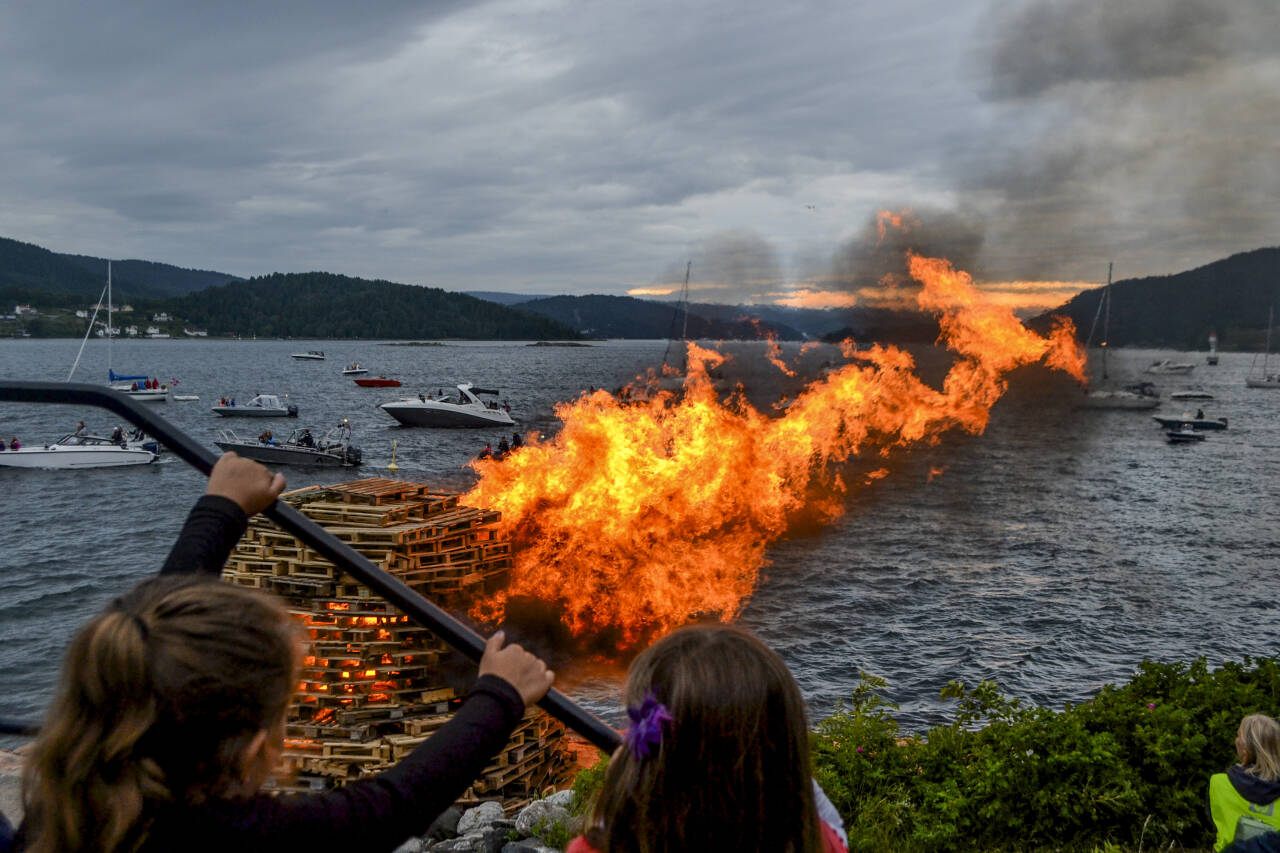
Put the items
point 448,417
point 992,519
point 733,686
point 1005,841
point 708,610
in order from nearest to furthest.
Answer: point 733,686, point 1005,841, point 708,610, point 992,519, point 448,417

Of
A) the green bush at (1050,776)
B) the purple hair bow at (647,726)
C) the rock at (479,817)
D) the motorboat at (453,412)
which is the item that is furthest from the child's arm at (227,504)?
the motorboat at (453,412)

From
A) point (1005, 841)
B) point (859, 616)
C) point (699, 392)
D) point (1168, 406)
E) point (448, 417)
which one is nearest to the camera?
point (1005, 841)

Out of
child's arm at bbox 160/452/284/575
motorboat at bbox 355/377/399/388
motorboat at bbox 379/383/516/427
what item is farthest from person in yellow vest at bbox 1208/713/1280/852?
motorboat at bbox 355/377/399/388

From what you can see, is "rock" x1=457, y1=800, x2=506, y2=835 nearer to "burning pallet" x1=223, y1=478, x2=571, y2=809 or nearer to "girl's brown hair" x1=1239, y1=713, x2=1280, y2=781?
"burning pallet" x1=223, y1=478, x2=571, y2=809

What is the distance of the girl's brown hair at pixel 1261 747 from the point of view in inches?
211

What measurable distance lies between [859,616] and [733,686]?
21821mm

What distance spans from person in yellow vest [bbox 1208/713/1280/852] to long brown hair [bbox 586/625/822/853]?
5068 millimetres

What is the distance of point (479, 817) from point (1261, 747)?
730 cm

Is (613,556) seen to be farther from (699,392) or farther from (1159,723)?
(1159,723)

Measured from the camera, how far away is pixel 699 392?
29.3 m

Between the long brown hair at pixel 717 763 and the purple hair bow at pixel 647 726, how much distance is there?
0.05 feet

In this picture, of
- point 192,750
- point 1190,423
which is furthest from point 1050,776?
point 1190,423

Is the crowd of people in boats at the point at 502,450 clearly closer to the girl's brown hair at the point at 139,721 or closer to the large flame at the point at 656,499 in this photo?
the large flame at the point at 656,499

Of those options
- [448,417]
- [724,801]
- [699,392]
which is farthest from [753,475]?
[448,417]
